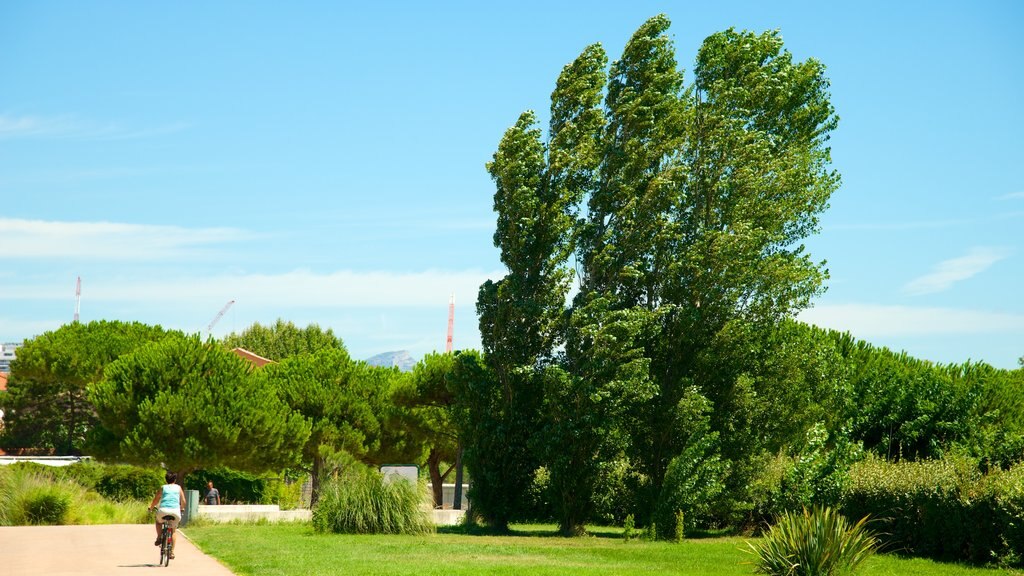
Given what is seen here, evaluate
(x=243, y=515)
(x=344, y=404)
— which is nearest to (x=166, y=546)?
(x=243, y=515)

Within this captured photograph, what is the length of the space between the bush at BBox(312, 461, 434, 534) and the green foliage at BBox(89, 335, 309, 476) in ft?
57.5

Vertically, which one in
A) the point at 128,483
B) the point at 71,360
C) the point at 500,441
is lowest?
the point at 128,483

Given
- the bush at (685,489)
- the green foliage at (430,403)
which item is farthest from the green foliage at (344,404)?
the bush at (685,489)

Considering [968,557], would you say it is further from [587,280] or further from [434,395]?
[434,395]

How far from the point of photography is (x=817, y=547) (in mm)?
15141

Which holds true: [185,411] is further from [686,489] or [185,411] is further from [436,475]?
[686,489]

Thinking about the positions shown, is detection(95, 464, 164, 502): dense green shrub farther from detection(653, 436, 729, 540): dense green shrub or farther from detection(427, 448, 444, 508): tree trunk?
detection(653, 436, 729, 540): dense green shrub

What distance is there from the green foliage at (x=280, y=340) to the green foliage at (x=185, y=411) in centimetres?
5070

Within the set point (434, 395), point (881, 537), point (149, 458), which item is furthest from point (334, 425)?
point (881, 537)

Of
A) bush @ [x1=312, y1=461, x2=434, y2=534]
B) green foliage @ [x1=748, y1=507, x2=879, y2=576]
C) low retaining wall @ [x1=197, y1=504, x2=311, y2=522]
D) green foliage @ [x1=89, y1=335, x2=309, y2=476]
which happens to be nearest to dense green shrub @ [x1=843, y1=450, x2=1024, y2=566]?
green foliage @ [x1=748, y1=507, x2=879, y2=576]

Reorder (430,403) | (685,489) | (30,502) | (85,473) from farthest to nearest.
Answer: (430,403)
(85,473)
(30,502)
(685,489)

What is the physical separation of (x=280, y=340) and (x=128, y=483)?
60.5 m

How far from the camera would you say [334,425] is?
4881 centimetres

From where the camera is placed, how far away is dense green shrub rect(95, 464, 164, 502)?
3794 centimetres
